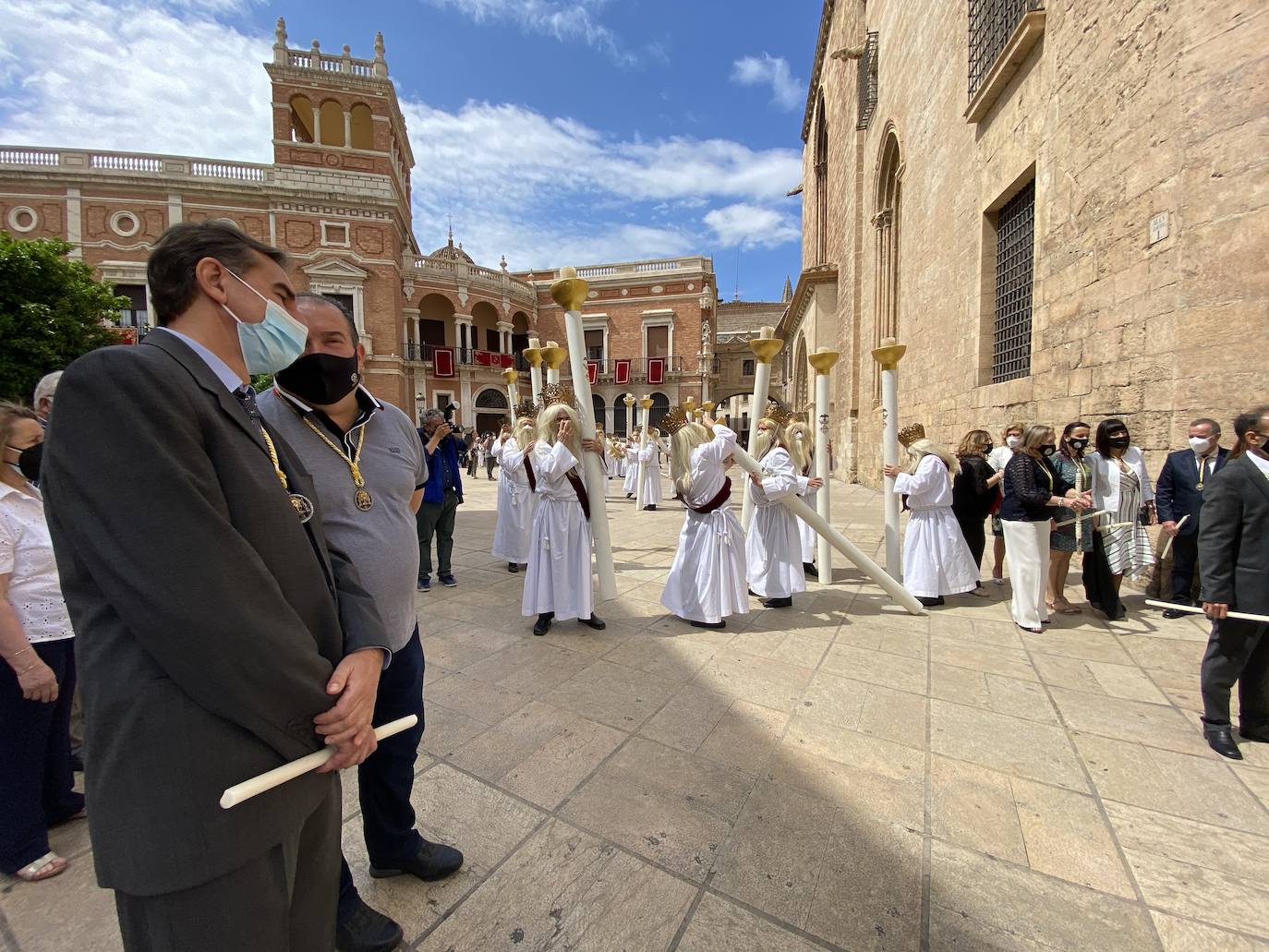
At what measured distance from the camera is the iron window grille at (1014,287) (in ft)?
24.2

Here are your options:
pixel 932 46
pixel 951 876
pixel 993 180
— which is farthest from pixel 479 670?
pixel 932 46

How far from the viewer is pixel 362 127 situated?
31.1 meters

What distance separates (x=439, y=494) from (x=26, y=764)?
3809mm


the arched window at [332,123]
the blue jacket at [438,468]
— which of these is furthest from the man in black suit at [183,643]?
the arched window at [332,123]

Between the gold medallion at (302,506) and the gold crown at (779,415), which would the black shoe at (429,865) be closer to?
the gold medallion at (302,506)

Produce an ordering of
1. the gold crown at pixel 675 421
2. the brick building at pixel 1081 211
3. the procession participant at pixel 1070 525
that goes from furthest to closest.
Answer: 1. the procession participant at pixel 1070 525
2. the gold crown at pixel 675 421
3. the brick building at pixel 1081 211

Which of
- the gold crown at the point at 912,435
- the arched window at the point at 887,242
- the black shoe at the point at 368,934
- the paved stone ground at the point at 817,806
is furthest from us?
the arched window at the point at 887,242

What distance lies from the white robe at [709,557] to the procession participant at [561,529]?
0.79m

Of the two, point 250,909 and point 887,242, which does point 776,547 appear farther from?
point 887,242

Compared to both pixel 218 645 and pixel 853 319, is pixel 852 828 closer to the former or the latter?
pixel 218 645

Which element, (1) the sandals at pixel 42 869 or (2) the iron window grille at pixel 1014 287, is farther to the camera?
(2) the iron window grille at pixel 1014 287

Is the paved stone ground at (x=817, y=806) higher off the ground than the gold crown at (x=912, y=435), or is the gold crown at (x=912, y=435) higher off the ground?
the gold crown at (x=912, y=435)

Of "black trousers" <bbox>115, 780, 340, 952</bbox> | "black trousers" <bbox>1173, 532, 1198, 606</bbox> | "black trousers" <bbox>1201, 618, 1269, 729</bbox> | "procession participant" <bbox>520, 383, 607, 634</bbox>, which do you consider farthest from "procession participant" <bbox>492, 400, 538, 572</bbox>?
"black trousers" <bbox>1173, 532, 1198, 606</bbox>

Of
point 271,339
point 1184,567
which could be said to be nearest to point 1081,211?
point 1184,567
